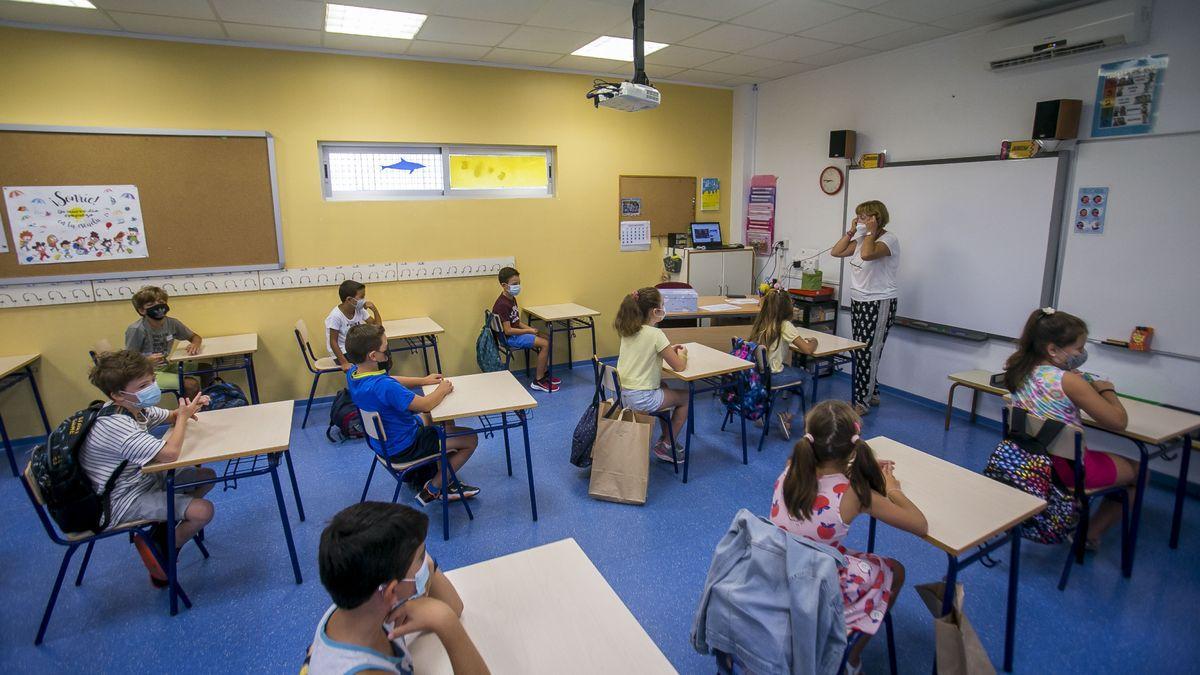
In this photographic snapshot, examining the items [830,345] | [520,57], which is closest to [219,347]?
[520,57]

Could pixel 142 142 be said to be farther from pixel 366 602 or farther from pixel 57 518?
pixel 366 602

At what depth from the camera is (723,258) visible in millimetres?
6203

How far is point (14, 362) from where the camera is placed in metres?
4.02

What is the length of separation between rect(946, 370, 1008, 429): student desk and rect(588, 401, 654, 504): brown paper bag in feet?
7.97

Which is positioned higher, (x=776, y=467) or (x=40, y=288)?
(x=40, y=288)

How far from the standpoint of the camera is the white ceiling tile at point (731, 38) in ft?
14.3

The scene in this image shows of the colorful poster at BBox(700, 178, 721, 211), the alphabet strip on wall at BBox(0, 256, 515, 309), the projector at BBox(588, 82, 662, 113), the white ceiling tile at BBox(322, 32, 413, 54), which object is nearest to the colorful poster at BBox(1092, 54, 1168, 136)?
the projector at BBox(588, 82, 662, 113)

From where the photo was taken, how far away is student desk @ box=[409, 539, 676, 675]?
129cm

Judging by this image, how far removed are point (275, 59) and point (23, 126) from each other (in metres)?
1.69

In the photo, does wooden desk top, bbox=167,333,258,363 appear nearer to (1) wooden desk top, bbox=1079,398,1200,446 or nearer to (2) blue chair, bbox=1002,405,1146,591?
(2) blue chair, bbox=1002,405,1146,591

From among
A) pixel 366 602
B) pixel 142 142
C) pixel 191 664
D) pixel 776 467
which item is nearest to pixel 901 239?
pixel 776 467

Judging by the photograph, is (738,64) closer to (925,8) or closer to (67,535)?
(925,8)

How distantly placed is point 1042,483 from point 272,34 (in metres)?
5.44

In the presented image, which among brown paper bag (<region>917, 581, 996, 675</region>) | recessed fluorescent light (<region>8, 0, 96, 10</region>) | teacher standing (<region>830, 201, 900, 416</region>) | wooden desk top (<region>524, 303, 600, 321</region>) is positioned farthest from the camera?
wooden desk top (<region>524, 303, 600, 321</region>)
